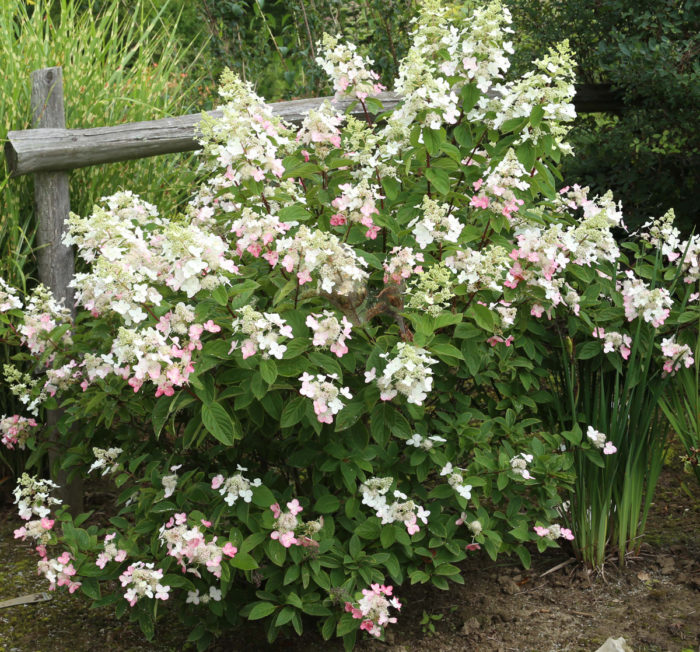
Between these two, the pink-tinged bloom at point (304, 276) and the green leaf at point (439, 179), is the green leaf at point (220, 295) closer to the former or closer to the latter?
the pink-tinged bloom at point (304, 276)

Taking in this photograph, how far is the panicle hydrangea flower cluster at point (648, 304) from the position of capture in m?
2.43

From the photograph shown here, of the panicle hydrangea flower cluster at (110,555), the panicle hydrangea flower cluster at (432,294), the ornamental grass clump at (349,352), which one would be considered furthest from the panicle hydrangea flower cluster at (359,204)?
the panicle hydrangea flower cluster at (110,555)

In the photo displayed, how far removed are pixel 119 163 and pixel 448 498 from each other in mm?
2008

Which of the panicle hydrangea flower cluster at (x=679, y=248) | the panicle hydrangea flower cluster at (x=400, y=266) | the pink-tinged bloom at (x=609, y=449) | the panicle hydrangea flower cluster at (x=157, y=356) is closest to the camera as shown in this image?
the panicle hydrangea flower cluster at (x=157, y=356)

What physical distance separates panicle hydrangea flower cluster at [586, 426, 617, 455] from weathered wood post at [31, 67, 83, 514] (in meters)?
1.86

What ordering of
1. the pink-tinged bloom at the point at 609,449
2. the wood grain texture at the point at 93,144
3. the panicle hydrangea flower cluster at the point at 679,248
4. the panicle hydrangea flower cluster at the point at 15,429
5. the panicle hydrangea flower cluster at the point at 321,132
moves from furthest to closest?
the wood grain texture at the point at 93,144
the panicle hydrangea flower cluster at the point at 15,429
the panicle hydrangea flower cluster at the point at 679,248
the pink-tinged bloom at the point at 609,449
the panicle hydrangea flower cluster at the point at 321,132

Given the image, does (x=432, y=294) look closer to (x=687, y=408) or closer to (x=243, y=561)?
(x=243, y=561)

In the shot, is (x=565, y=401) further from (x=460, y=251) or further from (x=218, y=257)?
(x=218, y=257)

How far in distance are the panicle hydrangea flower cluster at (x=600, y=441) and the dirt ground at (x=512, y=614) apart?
0.48 m

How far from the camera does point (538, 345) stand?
2.49m

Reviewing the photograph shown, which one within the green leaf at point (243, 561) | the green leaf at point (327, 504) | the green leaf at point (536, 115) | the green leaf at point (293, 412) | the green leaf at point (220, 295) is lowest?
the green leaf at point (243, 561)

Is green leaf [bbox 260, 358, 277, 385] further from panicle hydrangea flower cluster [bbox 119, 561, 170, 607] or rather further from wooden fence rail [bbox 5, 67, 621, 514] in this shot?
wooden fence rail [bbox 5, 67, 621, 514]

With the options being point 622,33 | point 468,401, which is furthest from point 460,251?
point 622,33

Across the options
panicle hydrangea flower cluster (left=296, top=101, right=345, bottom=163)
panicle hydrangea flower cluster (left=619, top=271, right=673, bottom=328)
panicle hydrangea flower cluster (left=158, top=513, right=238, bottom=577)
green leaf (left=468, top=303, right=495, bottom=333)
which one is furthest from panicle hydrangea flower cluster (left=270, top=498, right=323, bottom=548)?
panicle hydrangea flower cluster (left=619, top=271, right=673, bottom=328)
